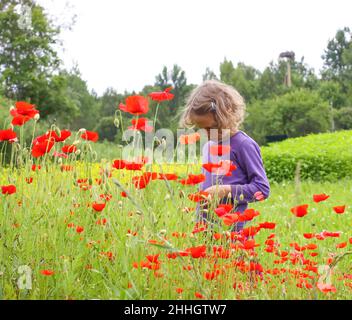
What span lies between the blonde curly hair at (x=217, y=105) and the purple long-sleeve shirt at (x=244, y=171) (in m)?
0.10

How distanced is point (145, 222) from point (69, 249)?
1.00 ft

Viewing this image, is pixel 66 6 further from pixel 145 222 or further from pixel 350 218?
pixel 145 222

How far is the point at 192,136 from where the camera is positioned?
2.14m

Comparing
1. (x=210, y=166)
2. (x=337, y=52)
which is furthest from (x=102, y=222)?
(x=337, y=52)

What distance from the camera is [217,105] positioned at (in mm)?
2541

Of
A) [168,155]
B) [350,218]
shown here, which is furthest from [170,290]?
[350,218]

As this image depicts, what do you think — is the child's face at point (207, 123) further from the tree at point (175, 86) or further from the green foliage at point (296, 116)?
the tree at point (175, 86)

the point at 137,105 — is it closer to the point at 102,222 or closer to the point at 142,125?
the point at 142,125

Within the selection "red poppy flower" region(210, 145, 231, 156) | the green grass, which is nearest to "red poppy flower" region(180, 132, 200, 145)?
"red poppy flower" region(210, 145, 231, 156)

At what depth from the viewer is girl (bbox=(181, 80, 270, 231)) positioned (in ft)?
8.20

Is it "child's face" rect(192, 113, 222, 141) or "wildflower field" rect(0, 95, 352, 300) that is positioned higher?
"child's face" rect(192, 113, 222, 141)

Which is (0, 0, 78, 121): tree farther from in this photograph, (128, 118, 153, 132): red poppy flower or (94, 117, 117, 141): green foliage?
(128, 118, 153, 132): red poppy flower

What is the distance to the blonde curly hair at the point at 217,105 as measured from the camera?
8.30 ft

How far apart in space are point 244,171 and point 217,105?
1.14ft
